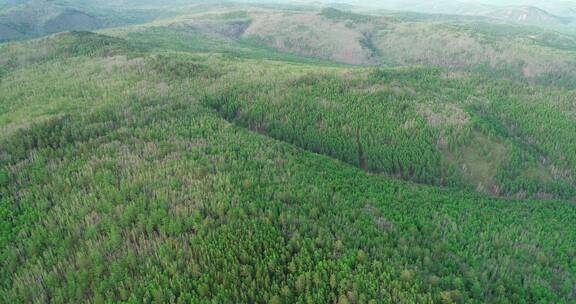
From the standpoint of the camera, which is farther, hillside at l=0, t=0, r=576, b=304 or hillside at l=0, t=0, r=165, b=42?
hillside at l=0, t=0, r=165, b=42

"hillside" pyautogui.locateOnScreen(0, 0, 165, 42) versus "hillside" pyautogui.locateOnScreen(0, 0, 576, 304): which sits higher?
"hillside" pyautogui.locateOnScreen(0, 0, 165, 42)

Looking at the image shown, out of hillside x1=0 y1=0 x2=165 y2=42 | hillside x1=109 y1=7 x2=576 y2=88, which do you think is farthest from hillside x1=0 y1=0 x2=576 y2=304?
hillside x1=0 y1=0 x2=165 y2=42

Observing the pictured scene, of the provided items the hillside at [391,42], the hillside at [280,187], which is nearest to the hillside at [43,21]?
the hillside at [391,42]

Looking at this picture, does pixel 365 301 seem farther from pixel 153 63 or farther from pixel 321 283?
pixel 153 63

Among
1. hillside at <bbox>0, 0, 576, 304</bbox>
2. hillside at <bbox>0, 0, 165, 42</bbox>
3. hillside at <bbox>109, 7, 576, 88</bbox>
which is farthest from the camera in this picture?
hillside at <bbox>0, 0, 165, 42</bbox>

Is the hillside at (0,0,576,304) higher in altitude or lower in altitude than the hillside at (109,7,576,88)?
lower

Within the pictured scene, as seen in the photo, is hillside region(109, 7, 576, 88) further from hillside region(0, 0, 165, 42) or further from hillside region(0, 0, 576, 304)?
hillside region(0, 0, 576, 304)

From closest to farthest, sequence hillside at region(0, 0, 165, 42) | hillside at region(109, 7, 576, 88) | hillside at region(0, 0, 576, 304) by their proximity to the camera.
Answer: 1. hillside at region(0, 0, 576, 304)
2. hillside at region(109, 7, 576, 88)
3. hillside at region(0, 0, 165, 42)

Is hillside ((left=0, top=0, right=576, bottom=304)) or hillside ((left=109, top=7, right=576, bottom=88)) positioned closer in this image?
hillside ((left=0, top=0, right=576, bottom=304))

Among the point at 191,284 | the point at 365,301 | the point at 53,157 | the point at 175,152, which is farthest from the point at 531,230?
the point at 53,157
